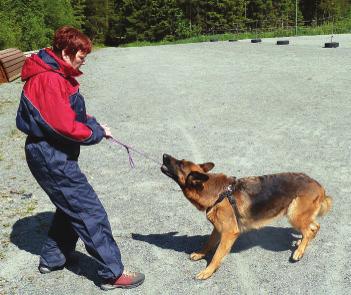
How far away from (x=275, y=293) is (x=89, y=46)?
8.51 feet

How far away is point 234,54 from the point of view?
20.9 m

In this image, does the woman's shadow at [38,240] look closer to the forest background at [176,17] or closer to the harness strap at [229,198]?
the harness strap at [229,198]

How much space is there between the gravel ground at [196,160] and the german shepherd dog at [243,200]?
0.32 metres

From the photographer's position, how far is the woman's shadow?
4.10m

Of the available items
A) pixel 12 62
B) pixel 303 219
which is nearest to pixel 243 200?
pixel 303 219

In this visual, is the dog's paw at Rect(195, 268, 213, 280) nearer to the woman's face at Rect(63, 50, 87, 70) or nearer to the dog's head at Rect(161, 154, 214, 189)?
the dog's head at Rect(161, 154, 214, 189)

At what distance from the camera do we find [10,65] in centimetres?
1584

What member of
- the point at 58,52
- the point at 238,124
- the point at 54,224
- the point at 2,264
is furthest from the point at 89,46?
the point at 238,124

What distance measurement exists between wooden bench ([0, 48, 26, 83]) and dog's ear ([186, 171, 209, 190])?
13391 mm

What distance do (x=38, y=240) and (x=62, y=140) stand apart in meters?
1.87

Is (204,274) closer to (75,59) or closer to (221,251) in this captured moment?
(221,251)

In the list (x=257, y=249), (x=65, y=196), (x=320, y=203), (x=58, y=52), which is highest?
(x=58, y=52)

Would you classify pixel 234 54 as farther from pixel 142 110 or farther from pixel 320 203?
pixel 320 203

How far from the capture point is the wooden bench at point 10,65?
603 inches
